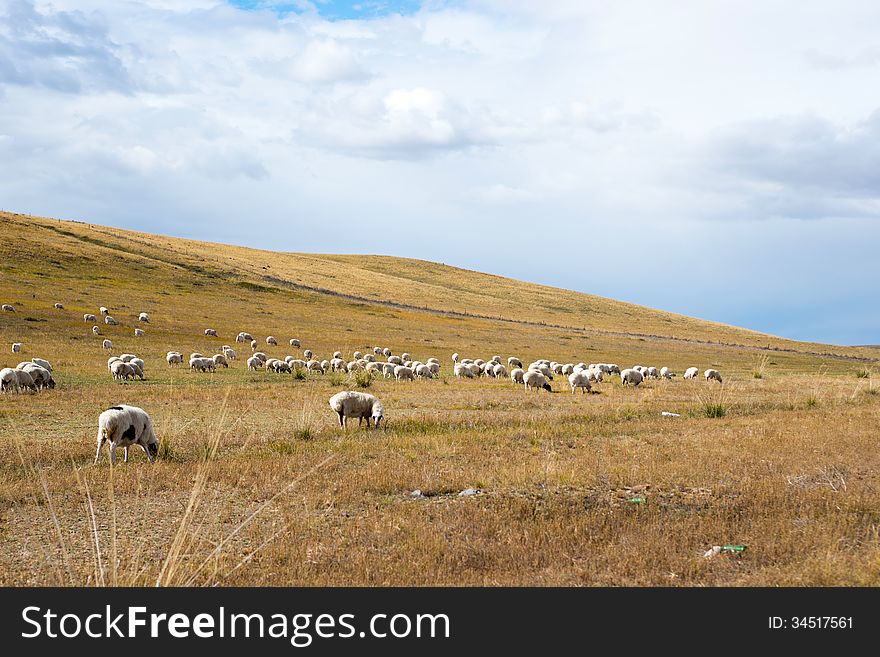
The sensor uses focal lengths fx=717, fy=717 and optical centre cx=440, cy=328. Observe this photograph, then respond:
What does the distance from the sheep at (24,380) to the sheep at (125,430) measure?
1277 centimetres

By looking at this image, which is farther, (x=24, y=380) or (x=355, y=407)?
(x=24, y=380)

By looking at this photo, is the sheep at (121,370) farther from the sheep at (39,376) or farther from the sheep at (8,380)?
the sheep at (8,380)

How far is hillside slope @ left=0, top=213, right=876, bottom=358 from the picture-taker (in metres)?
77.3

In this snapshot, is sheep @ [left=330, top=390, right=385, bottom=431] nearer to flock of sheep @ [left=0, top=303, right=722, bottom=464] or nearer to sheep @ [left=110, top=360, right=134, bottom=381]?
flock of sheep @ [left=0, top=303, right=722, bottom=464]

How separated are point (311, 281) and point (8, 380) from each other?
272ft

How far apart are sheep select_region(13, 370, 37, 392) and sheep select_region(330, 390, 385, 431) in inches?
495

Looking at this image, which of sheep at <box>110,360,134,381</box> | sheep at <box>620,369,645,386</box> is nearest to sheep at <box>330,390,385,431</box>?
sheep at <box>110,360,134,381</box>

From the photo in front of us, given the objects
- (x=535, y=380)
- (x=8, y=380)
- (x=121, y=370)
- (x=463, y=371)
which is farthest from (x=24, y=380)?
(x=463, y=371)

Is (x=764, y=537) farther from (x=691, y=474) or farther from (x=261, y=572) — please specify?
(x=261, y=572)

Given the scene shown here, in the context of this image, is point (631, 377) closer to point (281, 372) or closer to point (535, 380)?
point (535, 380)

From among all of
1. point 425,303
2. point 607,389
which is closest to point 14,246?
point 425,303

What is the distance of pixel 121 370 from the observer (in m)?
29.5

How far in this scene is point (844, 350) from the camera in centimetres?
10012
